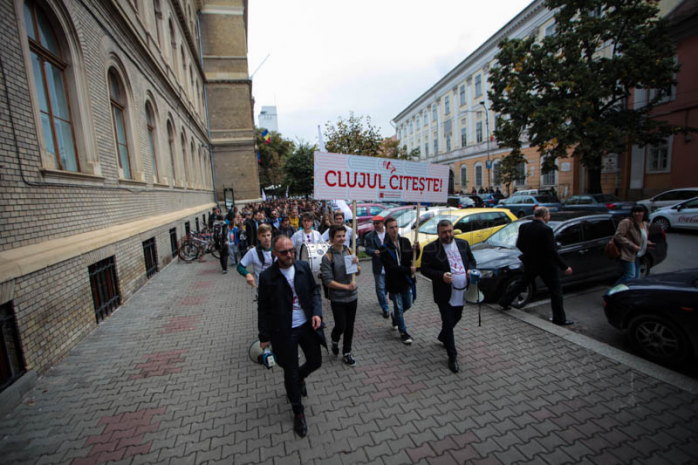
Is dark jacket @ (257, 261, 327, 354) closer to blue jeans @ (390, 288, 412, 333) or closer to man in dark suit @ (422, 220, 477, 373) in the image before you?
man in dark suit @ (422, 220, 477, 373)

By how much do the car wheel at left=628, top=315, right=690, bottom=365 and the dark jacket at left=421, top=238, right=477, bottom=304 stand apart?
2.24m

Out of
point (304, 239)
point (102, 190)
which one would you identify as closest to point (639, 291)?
point (304, 239)

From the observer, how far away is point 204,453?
2.74 m

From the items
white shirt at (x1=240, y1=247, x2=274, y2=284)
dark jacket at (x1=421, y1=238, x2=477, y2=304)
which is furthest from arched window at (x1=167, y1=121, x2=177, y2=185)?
dark jacket at (x1=421, y1=238, x2=477, y2=304)

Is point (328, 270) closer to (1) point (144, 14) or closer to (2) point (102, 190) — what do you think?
(2) point (102, 190)

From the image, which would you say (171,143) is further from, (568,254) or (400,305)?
(568,254)

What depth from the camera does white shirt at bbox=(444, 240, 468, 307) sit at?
3871 millimetres

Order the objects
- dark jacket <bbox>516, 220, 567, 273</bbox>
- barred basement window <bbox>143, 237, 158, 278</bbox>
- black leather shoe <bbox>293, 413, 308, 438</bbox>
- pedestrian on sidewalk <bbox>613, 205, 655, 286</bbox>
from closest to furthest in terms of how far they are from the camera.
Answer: black leather shoe <bbox>293, 413, 308, 438</bbox> → dark jacket <bbox>516, 220, 567, 273</bbox> → pedestrian on sidewalk <bbox>613, 205, 655, 286</bbox> → barred basement window <bbox>143, 237, 158, 278</bbox>

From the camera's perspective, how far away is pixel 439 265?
3967 mm

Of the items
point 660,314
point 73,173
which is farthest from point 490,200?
point 73,173

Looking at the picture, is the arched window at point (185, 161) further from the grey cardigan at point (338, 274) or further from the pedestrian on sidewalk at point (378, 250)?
the grey cardigan at point (338, 274)

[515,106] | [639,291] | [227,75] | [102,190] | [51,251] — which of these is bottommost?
[639,291]

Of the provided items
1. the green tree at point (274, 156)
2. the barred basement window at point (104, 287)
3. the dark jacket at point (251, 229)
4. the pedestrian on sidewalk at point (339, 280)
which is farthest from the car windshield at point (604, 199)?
the green tree at point (274, 156)

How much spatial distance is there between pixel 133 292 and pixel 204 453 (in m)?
5.85
